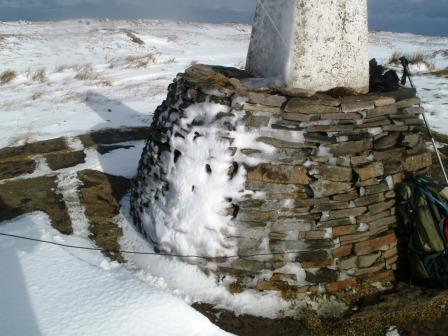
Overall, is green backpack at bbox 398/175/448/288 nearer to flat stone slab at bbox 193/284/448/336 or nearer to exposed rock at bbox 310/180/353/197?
flat stone slab at bbox 193/284/448/336

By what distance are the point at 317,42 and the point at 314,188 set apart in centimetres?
141

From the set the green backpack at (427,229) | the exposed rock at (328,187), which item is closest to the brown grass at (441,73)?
the green backpack at (427,229)

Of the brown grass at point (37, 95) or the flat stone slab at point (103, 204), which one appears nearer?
the flat stone slab at point (103, 204)

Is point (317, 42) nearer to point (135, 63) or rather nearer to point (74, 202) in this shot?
point (74, 202)

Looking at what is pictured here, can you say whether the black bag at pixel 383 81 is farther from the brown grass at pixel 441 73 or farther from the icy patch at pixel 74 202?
the brown grass at pixel 441 73

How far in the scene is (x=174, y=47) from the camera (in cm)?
2259

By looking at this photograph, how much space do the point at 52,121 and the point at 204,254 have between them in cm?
637

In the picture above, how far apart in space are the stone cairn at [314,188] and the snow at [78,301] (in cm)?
80

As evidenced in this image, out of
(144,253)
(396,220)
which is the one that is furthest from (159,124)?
(396,220)

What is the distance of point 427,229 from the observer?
364 cm

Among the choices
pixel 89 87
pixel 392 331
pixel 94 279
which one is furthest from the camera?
pixel 89 87

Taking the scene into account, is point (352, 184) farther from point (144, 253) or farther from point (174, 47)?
point (174, 47)

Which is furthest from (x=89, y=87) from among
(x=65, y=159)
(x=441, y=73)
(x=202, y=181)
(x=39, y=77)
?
(x=441, y=73)

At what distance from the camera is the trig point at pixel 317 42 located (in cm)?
395
